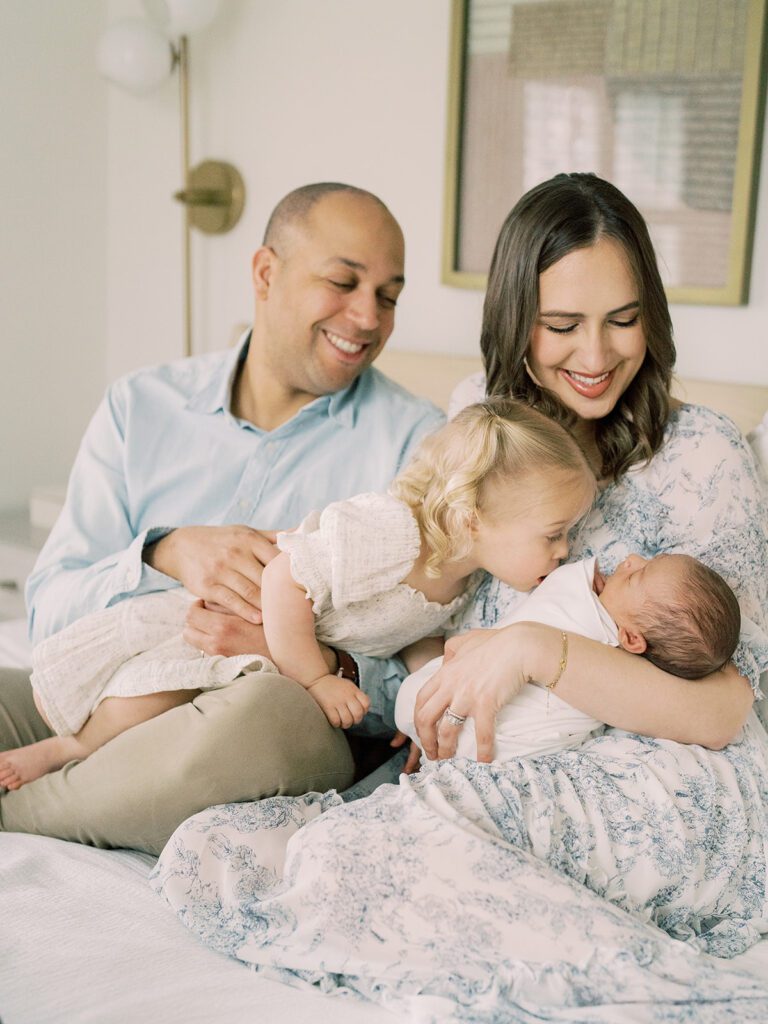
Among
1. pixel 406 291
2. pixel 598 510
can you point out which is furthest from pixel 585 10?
pixel 598 510

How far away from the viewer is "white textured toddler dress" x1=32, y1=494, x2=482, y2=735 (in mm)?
1638

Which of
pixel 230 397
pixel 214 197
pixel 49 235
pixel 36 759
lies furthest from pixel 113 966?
pixel 49 235

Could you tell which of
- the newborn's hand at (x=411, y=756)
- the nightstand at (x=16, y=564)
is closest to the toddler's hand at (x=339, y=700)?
the newborn's hand at (x=411, y=756)

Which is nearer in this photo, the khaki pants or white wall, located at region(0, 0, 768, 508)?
the khaki pants

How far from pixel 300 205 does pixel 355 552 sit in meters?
0.81

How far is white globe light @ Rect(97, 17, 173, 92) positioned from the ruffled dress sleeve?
2.22 metres

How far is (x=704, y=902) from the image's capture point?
144 centimetres

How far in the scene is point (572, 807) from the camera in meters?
1.41

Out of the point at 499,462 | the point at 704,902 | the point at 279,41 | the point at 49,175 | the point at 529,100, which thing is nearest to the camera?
the point at 704,902

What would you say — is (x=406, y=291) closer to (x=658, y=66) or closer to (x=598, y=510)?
(x=658, y=66)

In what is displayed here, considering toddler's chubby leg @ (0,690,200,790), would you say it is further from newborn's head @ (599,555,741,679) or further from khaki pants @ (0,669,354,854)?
newborn's head @ (599,555,741,679)

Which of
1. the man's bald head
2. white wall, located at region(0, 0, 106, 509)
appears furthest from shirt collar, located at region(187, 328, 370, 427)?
white wall, located at region(0, 0, 106, 509)

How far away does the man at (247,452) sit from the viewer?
6.03ft

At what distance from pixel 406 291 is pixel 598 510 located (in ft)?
5.10
